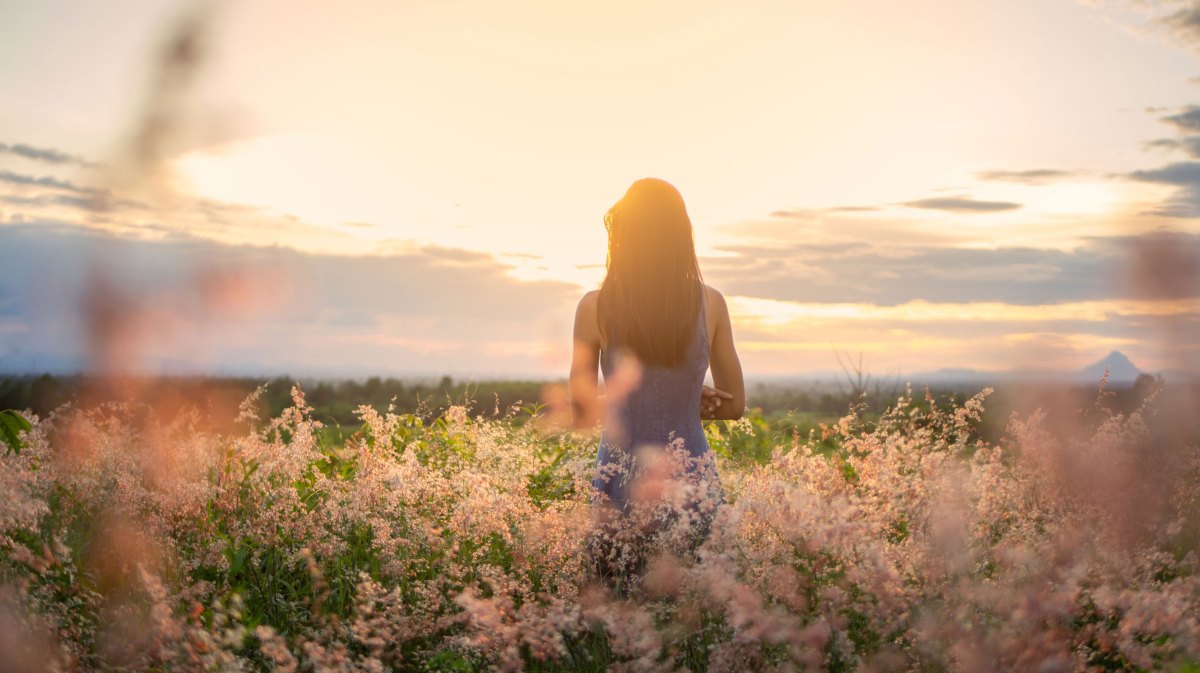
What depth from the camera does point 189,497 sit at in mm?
4457

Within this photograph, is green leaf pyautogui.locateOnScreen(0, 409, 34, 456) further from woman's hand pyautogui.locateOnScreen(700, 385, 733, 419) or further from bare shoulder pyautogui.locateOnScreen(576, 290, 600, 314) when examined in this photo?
woman's hand pyautogui.locateOnScreen(700, 385, 733, 419)

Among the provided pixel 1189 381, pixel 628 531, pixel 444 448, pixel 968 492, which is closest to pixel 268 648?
pixel 628 531

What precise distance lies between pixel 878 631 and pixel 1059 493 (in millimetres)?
1909

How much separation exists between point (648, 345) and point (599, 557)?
37.9 inches

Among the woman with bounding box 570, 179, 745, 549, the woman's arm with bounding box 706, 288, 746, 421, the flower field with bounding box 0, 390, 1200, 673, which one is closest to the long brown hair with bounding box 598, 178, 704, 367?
the woman with bounding box 570, 179, 745, 549

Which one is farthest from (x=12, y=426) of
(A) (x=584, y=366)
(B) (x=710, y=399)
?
(B) (x=710, y=399)

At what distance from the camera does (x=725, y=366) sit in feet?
14.6

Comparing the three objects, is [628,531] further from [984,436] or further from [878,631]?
[984,436]

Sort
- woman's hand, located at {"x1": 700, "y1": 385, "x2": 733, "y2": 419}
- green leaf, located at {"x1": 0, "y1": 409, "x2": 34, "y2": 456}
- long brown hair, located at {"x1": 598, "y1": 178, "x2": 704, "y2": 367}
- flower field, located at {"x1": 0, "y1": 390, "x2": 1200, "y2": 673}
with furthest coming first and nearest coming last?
woman's hand, located at {"x1": 700, "y1": 385, "x2": 733, "y2": 419}, long brown hair, located at {"x1": 598, "y1": 178, "x2": 704, "y2": 367}, green leaf, located at {"x1": 0, "y1": 409, "x2": 34, "y2": 456}, flower field, located at {"x1": 0, "y1": 390, "x2": 1200, "y2": 673}

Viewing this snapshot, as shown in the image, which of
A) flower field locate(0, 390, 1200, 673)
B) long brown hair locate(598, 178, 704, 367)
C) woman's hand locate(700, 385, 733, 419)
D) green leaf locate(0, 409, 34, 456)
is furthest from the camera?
woman's hand locate(700, 385, 733, 419)

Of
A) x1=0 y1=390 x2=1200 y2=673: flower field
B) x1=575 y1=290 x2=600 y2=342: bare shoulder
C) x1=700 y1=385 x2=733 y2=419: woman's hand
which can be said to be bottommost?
x1=0 y1=390 x2=1200 y2=673: flower field

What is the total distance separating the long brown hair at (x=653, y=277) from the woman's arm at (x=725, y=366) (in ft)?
0.82

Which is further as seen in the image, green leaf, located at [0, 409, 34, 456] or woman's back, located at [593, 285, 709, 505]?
woman's back, located at [593, 285, 709, 505]

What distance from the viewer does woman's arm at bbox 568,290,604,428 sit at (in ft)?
14.1
